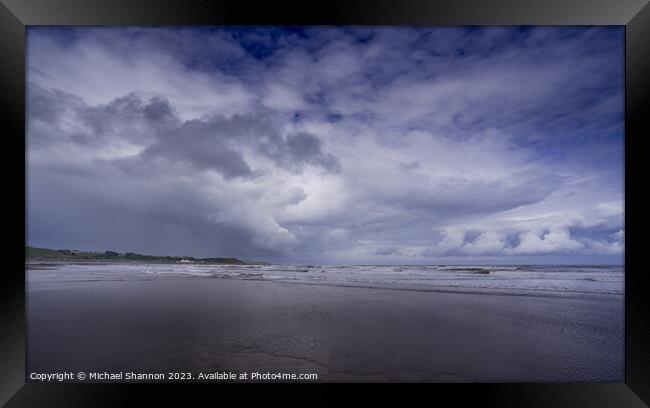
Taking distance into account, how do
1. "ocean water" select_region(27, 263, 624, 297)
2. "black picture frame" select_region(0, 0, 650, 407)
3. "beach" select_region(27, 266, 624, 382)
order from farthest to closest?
"ocean water" select_region(27, 263, 624, 297)
"beach" select_region(27, 266, 624, 382)
"black picture frame" select_region(0, 0, 650, 407)

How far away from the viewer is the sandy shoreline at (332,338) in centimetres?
285

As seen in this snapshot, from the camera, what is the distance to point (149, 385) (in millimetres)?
2672

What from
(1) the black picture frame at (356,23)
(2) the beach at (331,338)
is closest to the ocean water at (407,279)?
(2) the beach at (331,338)

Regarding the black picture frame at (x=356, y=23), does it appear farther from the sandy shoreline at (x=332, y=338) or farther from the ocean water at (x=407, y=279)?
the ocean water at (x=407, y=279)

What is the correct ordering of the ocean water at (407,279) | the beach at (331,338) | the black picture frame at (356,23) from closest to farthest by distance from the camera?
1. the black picture frame at (356,23)
2. the beach at (331,338)
3. the ocean water at (407,279)

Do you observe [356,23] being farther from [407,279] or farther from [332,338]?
[407,279]

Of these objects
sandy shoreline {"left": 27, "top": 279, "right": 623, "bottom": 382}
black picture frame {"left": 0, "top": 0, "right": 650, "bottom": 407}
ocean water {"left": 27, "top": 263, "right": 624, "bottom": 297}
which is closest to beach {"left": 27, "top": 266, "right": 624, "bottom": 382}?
sandy shoreline {"left": 27, "top": 279, "right": 623, "bottom": 382}

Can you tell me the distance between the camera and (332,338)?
134 inches

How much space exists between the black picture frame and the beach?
0.19 meters

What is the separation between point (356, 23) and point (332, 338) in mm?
3070

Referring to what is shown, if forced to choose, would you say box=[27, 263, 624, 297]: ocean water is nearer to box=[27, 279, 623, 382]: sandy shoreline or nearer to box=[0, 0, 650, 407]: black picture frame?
box=[27, 279, 623, 382]: sandy shoreline

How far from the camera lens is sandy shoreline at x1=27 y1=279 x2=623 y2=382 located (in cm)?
285

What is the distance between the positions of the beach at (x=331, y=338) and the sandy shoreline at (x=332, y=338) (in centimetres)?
1

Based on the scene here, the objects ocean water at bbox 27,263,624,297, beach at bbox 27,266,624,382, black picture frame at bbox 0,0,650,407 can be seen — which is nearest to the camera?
black picture frame at bbox 0,0,650,407
